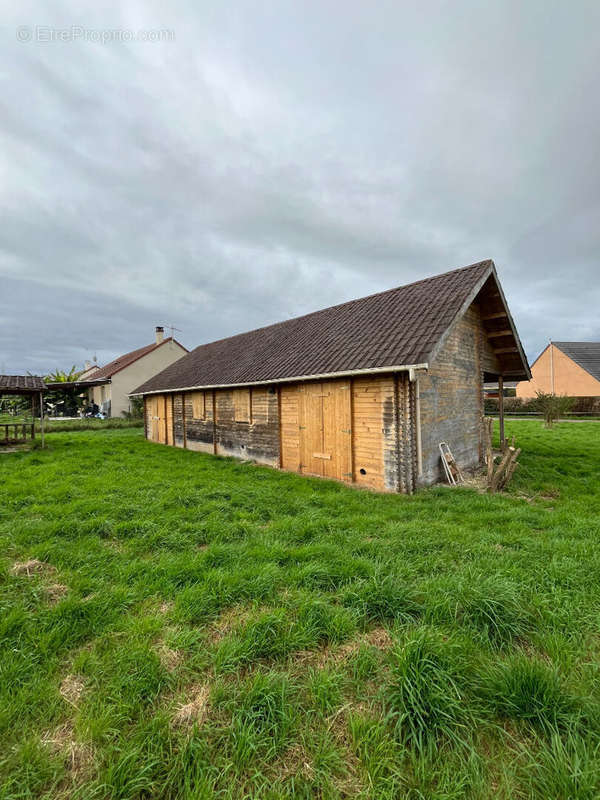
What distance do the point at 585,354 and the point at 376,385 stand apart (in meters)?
37.4

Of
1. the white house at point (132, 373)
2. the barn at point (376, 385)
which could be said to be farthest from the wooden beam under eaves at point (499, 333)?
the white house at point (132, 373)

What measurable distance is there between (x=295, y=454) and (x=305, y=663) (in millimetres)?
7288

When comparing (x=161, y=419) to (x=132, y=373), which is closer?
(x=161, y=419)

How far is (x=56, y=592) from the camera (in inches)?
134

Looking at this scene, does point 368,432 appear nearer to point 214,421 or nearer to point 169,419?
point 214,421

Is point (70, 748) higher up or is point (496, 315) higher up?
point (496, 315)

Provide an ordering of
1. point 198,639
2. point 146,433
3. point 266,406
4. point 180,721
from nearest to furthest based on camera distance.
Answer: point 180,721 < point 198,639 < point 266,406 < point 146,433

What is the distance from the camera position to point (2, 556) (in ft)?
13.8

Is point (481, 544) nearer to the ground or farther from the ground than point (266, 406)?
nearer to the ground


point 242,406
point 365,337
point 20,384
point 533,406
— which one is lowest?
point 533,406

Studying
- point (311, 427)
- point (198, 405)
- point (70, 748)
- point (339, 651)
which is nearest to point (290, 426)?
point (311, 427)

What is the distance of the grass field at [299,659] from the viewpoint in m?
1.76

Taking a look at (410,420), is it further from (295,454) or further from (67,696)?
(67,696)

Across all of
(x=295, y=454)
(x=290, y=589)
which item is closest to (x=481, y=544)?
(x=290, y=589)
